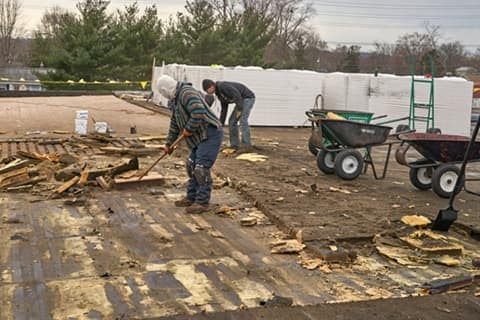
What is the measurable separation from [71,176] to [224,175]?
7.02 ft

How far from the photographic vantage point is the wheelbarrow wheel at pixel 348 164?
28.2ft

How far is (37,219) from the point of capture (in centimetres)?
605

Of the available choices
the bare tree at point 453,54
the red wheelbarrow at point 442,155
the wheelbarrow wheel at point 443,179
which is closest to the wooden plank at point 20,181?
the red wheelbarrow at point 442,155

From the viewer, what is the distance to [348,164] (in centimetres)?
866

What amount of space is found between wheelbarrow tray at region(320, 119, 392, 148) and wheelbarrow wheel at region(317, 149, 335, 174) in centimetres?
33

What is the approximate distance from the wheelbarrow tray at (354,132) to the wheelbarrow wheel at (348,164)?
0.21 m

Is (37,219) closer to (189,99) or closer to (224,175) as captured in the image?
(189,99)

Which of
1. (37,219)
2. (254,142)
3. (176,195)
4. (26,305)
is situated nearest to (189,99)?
(176,195)

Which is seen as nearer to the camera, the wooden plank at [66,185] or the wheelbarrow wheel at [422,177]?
the wooden plank at [66,185]

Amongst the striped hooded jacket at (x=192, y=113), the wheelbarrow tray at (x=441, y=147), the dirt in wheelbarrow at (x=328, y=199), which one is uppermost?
the striped hooded jacket at (x=192, y=113)

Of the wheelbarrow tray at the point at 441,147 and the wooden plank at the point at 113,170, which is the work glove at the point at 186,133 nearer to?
the wooden plank at the point at 113,170

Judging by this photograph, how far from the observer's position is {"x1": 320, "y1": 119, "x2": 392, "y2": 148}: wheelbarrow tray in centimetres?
866

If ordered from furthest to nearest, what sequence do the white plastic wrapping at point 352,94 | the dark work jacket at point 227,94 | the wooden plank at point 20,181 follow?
the white plastic wrapping at point 352,94, the dark work jacket at point 227,94, the wooden plank at point 20,181

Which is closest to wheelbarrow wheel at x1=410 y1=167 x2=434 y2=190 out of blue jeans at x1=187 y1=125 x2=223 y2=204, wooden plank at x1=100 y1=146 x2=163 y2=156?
blue jeans at x1=187 y1=125 x2=223 y2=204
